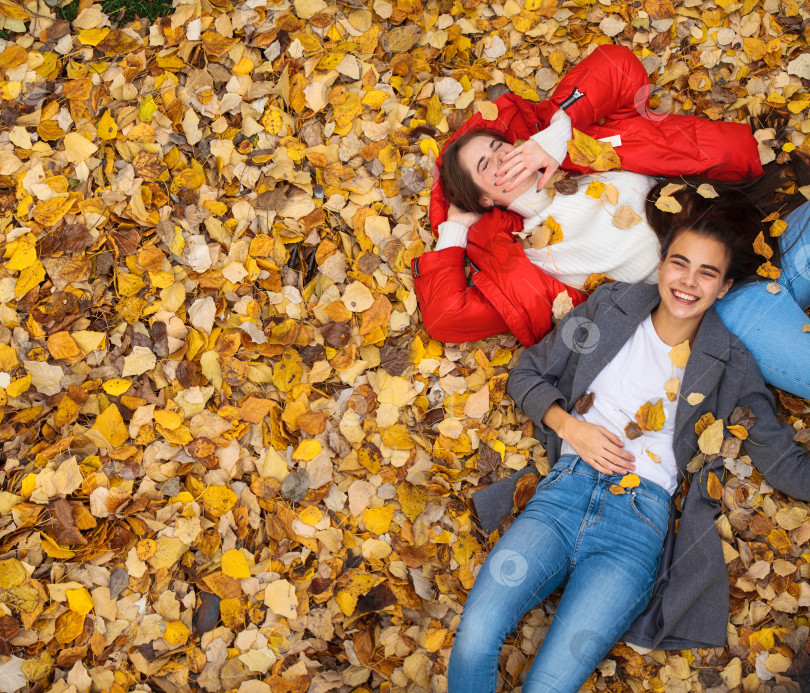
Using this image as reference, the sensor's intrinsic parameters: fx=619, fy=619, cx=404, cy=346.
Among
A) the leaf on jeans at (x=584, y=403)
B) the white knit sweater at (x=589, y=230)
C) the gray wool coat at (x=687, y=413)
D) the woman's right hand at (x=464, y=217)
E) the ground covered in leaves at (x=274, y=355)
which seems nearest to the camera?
the gray wool coat at (x=687, y=413)

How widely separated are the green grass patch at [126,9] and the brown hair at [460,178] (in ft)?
4.78

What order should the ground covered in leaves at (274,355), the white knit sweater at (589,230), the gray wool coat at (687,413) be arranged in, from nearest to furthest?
1. the gray wool coat at (687,413)
2. the ground covered in leaves at (274,355)
3. the white knit sweater at (589,230)

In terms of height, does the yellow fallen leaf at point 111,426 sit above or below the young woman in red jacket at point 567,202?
below

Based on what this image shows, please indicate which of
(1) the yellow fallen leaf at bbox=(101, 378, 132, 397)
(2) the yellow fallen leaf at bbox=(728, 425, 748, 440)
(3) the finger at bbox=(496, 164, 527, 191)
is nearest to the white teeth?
(2) the yellow fallen leaf at bbox=(728, 425, 748, 440)

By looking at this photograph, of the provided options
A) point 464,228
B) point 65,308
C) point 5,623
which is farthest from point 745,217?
point 5,623

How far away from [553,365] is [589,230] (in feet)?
1.85

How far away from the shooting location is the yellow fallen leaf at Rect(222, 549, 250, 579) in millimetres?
2209

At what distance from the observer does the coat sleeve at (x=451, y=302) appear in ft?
7.82

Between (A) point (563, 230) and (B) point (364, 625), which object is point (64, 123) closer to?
(A) point (563, 230)

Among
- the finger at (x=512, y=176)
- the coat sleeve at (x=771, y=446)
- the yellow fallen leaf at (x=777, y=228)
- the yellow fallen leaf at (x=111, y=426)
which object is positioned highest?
the finger at (x=512, y=176)

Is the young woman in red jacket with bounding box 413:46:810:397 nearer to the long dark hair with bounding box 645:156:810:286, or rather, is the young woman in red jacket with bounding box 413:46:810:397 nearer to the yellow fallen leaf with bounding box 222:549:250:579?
the long dark hair with bounding box 645:156:810:286

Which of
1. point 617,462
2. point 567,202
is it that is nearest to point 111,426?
point 617,462

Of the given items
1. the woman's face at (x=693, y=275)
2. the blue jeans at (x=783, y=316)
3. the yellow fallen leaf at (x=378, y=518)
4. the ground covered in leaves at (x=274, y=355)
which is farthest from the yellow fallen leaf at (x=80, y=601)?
the blue jeans at (x=783, y=316)

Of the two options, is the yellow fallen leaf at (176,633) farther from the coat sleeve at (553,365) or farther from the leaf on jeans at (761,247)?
the leaf on jeans at (761,247)
